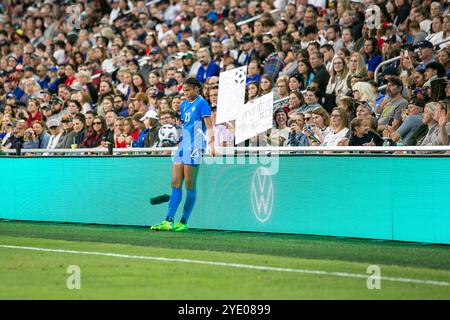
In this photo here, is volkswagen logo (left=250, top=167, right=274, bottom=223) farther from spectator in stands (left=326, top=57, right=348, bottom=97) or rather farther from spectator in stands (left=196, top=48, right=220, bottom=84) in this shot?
spectator in stands (left=196, top=48, right=220, bottom=84)

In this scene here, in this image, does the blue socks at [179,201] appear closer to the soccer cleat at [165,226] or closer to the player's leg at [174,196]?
the player's leg at [174,196]

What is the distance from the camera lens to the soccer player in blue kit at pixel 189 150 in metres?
15.0

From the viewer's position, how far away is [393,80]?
15000mm

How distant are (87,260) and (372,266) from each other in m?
3.37

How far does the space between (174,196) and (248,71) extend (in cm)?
427

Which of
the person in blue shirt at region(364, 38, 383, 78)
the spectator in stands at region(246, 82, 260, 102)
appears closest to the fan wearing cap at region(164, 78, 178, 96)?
the spectator in stands at region(246, 82, 260, 102)

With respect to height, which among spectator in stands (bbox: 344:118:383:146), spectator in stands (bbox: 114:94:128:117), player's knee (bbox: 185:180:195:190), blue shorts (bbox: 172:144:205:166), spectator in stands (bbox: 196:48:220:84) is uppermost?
spectator in stands (bbox: 196:48:220:84)

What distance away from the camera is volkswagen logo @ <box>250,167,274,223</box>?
14.5m

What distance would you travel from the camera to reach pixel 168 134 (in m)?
16.4

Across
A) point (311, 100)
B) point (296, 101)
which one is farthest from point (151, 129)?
point (311, 100)

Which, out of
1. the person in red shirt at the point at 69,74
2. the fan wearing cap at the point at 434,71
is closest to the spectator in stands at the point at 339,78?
the fan wearing cap at the point at 434,71
